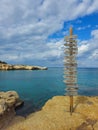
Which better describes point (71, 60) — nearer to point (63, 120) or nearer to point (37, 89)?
point (63, 120)

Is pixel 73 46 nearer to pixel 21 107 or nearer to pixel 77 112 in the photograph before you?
pixel 77 112

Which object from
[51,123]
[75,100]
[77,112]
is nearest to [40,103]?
[75,100]

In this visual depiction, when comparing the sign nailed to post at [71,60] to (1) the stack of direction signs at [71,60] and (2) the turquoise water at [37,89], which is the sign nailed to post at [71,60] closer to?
(1) the stack of direction signs at [71,60]

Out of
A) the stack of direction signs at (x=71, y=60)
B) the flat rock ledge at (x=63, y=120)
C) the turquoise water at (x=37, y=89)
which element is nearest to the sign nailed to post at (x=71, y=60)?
the stack of direction signs at (x=71, y=60)

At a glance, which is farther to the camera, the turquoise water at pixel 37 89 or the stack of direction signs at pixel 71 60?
the turquoise water at pixel 37 89

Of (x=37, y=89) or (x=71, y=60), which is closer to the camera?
(x=71, y=60)

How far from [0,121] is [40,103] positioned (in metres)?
16.5

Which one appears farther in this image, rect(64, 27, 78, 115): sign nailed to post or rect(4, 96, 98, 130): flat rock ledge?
rect(64, 27, 78, 115): sign nailed to post

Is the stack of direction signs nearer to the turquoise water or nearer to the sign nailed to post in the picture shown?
the sign nailed to post

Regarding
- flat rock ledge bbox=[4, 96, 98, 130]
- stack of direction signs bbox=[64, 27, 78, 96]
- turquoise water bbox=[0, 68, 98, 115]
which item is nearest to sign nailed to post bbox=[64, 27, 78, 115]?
stack of direction signs bbox=[64, 27, 78, 96]

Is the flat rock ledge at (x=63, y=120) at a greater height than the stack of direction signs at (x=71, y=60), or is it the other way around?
the stack of direction signs at (x=71, y=60)

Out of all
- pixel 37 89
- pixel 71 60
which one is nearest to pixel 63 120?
pixel 71 60

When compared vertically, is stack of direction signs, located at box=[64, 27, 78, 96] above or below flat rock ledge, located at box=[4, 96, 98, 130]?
above

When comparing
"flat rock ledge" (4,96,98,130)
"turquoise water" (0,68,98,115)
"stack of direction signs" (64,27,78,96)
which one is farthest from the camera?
"turquoise water" (0,68,98,115)
